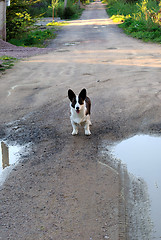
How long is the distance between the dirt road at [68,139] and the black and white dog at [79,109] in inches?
7.1

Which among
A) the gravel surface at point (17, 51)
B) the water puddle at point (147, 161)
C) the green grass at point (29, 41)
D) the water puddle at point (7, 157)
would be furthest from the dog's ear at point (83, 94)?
the green grass at point (29, 41)

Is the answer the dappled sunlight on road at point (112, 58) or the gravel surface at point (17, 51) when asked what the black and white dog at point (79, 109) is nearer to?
the dappled sunlight on road at point (112, 58)

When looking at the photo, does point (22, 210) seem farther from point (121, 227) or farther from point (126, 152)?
point (126, 152)

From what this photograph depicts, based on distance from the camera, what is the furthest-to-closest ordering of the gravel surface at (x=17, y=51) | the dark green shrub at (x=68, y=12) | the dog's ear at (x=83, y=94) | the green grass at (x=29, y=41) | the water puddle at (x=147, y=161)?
1. the dark green shrub at (x=68, y=12)
2. the green grass at (x=29, y=41)
3. the gravel surface at (x=17, y=51)
4. the dog's ear at (x=83, y=94)
5. the water puddle at (x=147, y=161)

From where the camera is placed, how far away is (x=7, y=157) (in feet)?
18.5

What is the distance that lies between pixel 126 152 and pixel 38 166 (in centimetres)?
134

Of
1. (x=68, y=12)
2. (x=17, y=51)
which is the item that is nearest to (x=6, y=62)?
(x=17, y=51)

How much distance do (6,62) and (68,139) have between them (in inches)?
313

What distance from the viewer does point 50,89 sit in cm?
946

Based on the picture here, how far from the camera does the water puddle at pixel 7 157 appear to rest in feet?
16.7

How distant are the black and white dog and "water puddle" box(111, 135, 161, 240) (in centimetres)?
71

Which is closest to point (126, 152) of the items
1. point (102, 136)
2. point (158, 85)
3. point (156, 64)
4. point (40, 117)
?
point (102, 136)

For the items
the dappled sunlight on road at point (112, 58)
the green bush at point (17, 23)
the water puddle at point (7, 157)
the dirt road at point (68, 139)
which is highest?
the green bush at point (17, 23)

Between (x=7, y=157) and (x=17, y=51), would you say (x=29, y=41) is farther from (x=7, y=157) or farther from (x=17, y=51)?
(x=7, y=157)
